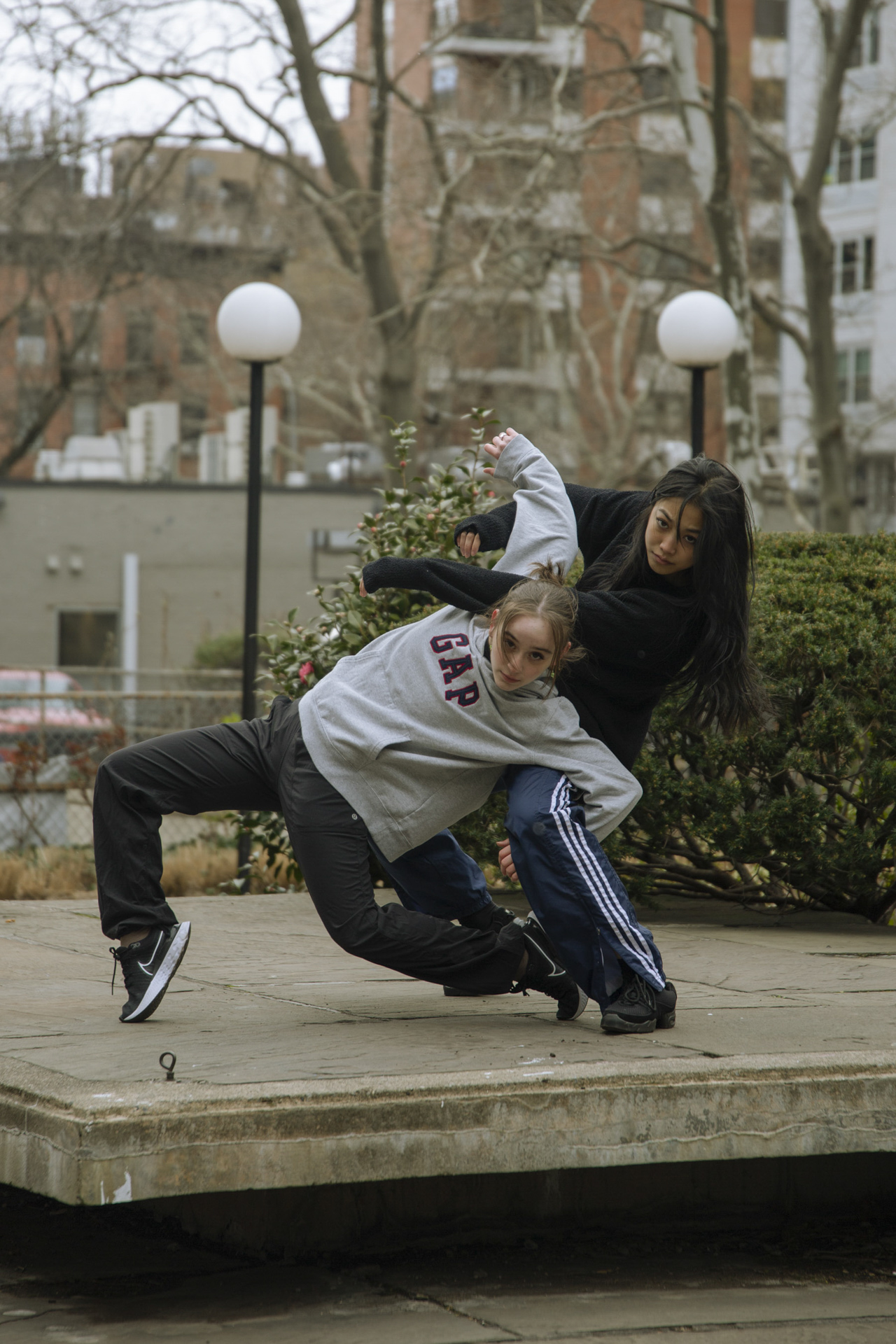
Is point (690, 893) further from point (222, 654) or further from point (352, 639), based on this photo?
point (222, 654)

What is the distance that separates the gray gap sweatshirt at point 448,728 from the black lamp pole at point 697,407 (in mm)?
5189

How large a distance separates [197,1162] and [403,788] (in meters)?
1.12

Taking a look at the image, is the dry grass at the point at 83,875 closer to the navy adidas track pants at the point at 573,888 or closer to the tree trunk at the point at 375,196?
the navy adidas track pants at the point at 573,888

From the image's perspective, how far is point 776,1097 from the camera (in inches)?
129

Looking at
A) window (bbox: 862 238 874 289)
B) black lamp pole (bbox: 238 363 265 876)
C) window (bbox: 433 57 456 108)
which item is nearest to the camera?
black lamp pole (bbox: 238 363 265 876)

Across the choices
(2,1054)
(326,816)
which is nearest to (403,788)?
(326,816)

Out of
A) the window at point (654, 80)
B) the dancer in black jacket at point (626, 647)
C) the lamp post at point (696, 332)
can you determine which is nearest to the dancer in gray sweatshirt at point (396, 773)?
the dancer in black jacket at point (626, 647)

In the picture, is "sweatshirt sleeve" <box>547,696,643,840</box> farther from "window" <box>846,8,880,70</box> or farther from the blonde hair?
"window" <box>846,8,880,70</box>

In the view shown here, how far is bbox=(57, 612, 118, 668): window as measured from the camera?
29.3m

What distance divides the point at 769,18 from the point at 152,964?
47924 millimetres

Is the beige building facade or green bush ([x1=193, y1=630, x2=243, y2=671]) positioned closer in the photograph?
green bush ([x1=193, y1=630, x2=243, y2=671])

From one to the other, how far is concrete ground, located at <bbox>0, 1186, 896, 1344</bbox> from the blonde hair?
1.43 m

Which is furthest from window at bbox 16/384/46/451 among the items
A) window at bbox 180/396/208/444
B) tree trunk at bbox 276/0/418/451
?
tree trunk at bbox 276/0/418/451

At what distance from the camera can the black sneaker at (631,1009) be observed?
11.9 ft
